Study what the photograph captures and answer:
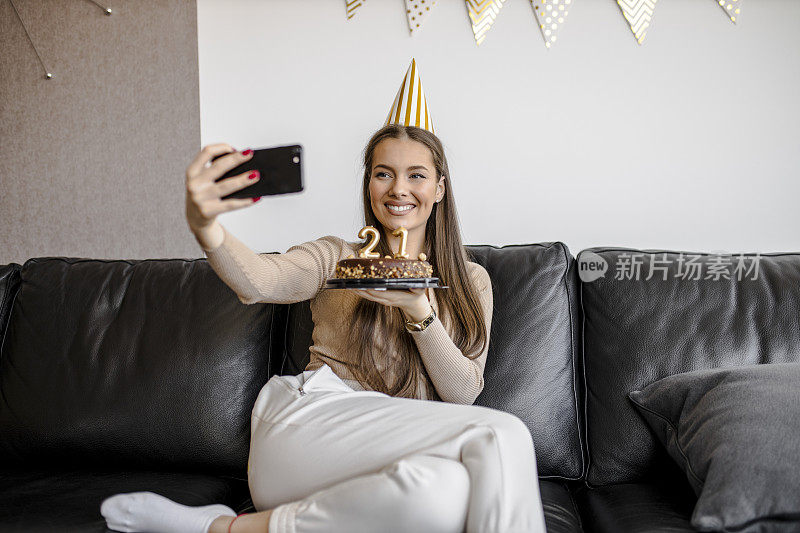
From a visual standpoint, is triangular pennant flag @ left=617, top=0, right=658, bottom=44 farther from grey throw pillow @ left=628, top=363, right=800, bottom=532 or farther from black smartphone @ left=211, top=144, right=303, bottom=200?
black smartphone @ left=211, top=144, right=303, bottom=200

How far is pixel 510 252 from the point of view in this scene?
5.87 feet

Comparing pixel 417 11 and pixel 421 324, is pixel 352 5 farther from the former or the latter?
pixel 421 324

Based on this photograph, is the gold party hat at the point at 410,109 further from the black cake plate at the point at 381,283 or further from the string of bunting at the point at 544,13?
the black cake plate at the point at 381,283

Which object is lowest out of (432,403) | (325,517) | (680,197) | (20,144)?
(325,517)

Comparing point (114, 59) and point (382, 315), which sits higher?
point (114, 59)

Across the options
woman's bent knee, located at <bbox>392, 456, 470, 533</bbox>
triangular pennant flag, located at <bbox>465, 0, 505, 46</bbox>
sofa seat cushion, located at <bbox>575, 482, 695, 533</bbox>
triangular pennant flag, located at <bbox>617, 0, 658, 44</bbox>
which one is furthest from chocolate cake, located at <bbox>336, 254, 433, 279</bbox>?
triangular pennant flag, located at <bbox>617, 0, 658, 44</bbox>

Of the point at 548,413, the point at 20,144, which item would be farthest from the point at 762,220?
the point at 20,144

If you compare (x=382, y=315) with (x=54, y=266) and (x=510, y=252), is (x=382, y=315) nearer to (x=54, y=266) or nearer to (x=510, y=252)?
(x=510, y=252)

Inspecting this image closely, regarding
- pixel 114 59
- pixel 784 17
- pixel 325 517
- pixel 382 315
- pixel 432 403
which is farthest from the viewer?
pixel 114 59

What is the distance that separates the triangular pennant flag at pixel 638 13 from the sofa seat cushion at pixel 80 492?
184 centimetres

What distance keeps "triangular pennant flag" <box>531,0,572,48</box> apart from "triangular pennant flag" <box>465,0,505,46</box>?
0.42 feet

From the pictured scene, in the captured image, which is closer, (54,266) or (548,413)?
(548,413)

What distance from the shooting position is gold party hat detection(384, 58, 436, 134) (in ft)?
6.21

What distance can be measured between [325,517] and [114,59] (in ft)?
6.57
